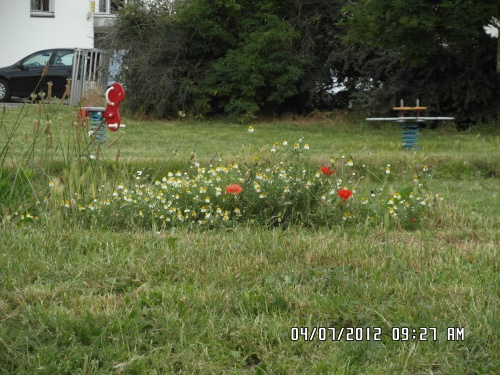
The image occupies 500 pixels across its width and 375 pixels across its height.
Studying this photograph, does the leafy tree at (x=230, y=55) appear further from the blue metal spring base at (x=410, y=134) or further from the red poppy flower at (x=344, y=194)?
the red poppy flower at (x=344, y=194)

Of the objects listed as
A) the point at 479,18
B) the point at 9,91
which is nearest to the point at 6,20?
the point at 9,91

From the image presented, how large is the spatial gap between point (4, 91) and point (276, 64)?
9366 millimetres

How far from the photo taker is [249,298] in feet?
14.2

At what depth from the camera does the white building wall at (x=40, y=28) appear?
29.1 metres

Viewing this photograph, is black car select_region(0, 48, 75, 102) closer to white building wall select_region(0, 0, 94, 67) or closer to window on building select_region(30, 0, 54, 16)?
white building wall select_region(0, 0, 94, 67)

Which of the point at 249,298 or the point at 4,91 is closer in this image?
the point at 249,298

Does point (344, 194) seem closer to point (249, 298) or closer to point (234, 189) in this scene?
point (234, 189)

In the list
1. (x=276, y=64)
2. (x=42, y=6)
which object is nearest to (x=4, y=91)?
(x=42, y=6)

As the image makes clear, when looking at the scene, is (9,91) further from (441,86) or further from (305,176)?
(305,176)

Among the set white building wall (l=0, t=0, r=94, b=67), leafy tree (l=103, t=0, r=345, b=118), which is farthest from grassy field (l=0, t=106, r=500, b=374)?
white building wall (l=0, t=0, r=94, b=67)

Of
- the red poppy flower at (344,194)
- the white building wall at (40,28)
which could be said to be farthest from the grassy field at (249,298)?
the white building wall at (40,28)

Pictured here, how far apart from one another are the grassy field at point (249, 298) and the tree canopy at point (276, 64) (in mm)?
11404

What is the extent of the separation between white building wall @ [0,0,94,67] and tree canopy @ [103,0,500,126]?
8.99 metres

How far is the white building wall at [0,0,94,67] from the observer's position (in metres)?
29.1
